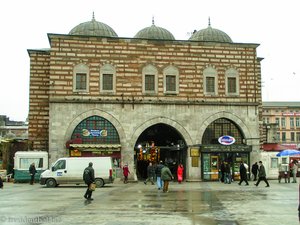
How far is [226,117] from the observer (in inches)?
1297

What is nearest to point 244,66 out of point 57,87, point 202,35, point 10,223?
point 202,35

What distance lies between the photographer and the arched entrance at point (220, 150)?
32125 mm

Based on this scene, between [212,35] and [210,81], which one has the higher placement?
[212,35]

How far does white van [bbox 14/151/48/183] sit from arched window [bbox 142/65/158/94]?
8198mm

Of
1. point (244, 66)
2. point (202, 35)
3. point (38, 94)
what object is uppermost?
point (202, 35)

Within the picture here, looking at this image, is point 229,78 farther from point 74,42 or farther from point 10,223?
point 10,223

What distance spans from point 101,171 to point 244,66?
13.7 metres

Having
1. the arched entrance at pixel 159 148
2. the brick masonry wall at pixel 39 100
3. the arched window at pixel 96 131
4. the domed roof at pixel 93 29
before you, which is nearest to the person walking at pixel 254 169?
the arched entrance at pixel 159 148

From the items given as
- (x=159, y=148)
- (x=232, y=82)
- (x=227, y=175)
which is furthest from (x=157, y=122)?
(x=232, y=82)

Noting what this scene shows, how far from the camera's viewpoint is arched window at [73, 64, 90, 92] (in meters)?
31.2

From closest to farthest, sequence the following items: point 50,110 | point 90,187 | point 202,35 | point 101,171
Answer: point 90,187 < point 101,171 < point 50,110 < point 202,35

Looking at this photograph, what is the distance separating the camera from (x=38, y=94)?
33.1 m

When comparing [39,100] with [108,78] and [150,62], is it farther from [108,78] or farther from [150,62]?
[150,62]

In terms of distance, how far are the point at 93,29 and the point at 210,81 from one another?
10.3 meters
